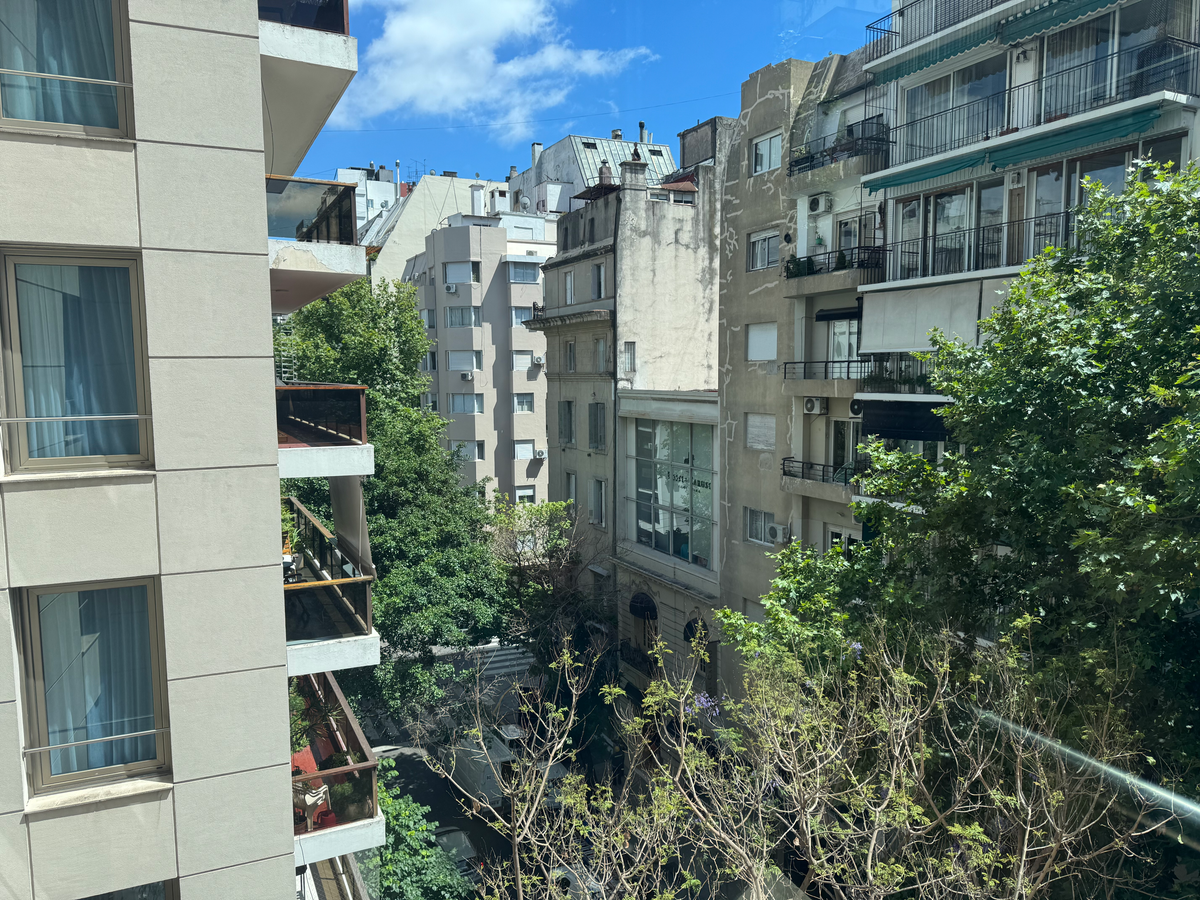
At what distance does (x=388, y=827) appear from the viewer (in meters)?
13.7

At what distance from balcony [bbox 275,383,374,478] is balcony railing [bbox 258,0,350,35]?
11.5ft

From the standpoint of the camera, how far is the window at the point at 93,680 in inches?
240

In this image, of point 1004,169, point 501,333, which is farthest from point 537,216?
point 1004,169

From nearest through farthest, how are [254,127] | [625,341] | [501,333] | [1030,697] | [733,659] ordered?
[254,127], [1030,697], [733,659], [625,341], [501,333]

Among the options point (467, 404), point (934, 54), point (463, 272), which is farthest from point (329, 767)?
point (463, 272)

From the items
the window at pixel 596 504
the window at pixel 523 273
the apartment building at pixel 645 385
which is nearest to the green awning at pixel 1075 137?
the apartment building at pixel 645 385

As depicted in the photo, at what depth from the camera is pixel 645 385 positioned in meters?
29.4

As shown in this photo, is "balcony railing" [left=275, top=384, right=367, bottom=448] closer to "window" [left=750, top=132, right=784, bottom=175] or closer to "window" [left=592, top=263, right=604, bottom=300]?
"window" [left=750, top=132, right=784, bottom=175]

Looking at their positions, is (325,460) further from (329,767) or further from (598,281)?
(598,281)

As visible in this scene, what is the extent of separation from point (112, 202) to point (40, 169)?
1.52 ft

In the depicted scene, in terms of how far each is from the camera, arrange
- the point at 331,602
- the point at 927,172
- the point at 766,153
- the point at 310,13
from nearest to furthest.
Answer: the point at 310,13, the point at 331,602, the point at 927,172, the point at 766,153

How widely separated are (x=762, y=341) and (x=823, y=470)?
4.27 meters

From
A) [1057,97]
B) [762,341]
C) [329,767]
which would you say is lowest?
[329,767]

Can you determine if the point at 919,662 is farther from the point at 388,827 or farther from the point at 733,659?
the point at 733,659
